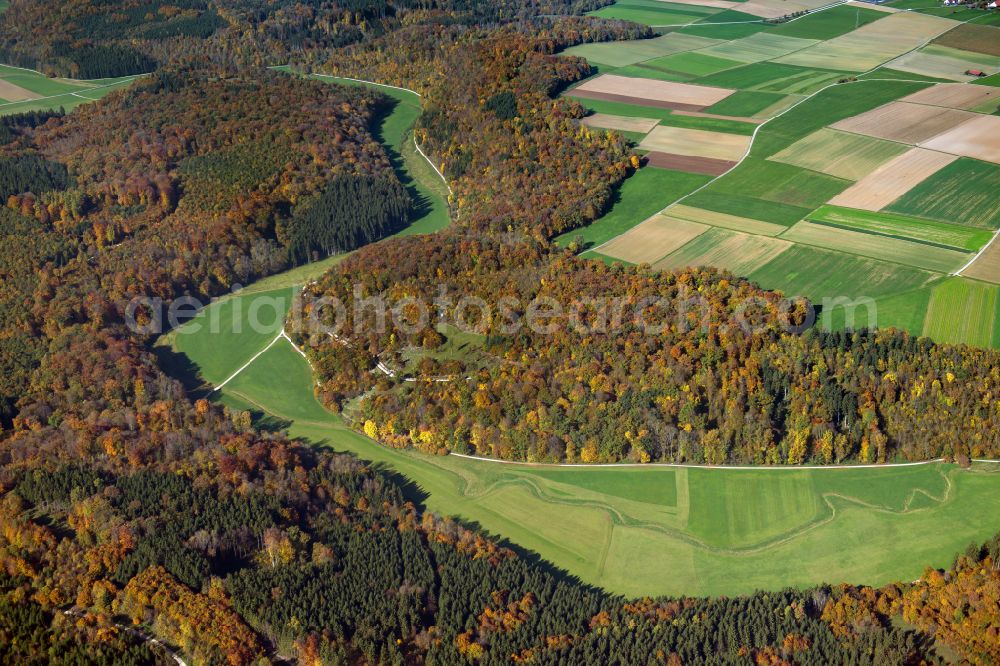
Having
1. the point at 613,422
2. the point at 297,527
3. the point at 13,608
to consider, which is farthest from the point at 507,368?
the point at 13,608

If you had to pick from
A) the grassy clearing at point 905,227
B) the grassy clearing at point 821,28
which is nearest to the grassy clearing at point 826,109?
the grassy clearing at point 905,227

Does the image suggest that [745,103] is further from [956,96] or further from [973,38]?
[973,38]

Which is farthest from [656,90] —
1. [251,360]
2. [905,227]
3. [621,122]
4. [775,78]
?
[251,360]

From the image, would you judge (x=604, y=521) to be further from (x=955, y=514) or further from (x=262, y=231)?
(x=262, y=231)

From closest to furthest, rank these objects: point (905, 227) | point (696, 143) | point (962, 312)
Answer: point (962, 312), point (905, 227), point (696, 143)

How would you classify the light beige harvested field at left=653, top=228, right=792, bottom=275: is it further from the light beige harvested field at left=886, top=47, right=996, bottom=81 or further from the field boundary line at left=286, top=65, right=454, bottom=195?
the light beige harvested field at left=886, top=47, right=996, bottom=81

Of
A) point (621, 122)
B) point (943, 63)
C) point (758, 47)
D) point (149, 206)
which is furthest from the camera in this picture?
point (758, 47)

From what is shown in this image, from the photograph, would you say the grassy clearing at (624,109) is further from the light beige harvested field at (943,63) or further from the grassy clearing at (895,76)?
the light beige harvested field at (943,63)
